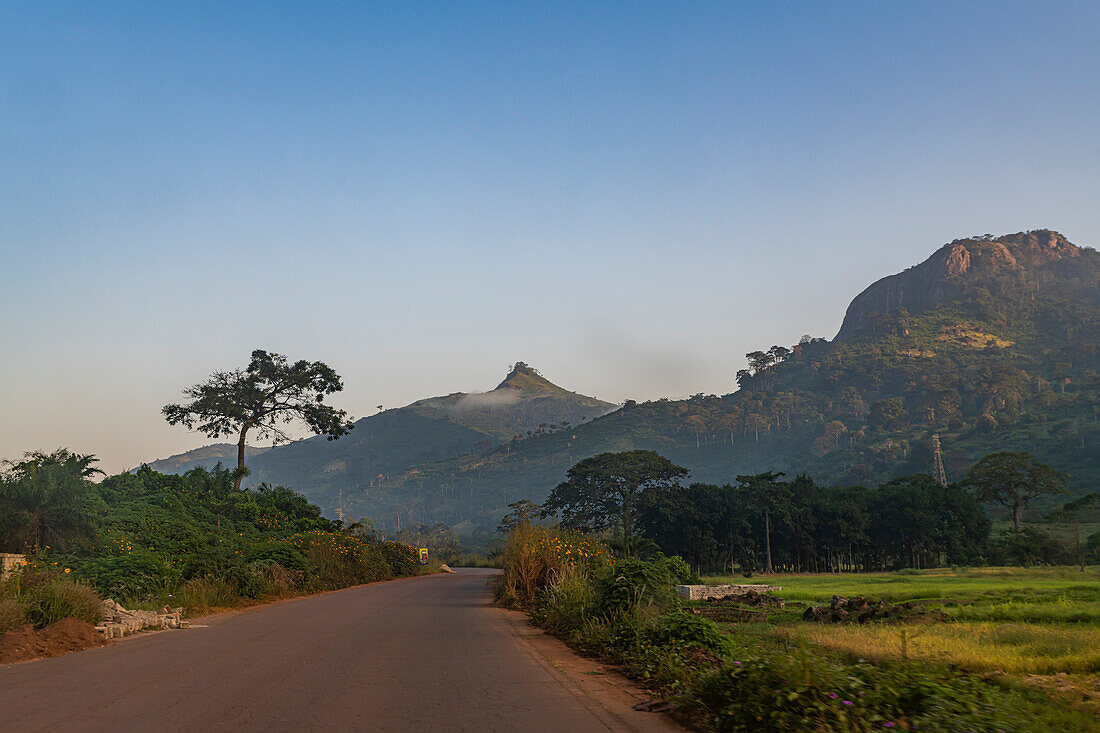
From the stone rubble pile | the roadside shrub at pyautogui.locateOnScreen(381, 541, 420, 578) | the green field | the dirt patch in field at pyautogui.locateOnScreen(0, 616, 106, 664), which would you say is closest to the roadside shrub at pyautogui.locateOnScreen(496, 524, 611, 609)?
the green field

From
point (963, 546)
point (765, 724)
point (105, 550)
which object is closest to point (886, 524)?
point (963, 546)

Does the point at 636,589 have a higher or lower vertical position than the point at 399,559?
higher

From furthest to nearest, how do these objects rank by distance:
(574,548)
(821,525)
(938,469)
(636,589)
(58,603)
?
(938,469), (821,525), (574,548), (58,603), (636,589)

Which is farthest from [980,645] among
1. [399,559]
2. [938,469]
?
[938,469]

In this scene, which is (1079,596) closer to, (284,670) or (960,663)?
(960,663)

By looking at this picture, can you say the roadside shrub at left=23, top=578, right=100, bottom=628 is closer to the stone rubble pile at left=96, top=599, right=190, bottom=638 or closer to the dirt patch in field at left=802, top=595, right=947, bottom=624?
the stone rubble pile at left=96, top=599, right=190, bottom=638

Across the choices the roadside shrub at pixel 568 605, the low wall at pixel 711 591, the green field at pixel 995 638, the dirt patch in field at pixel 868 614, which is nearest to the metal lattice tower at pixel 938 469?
the low wall at pixel 711 591

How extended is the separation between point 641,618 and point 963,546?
6175 centimetres

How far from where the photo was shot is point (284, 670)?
963cm

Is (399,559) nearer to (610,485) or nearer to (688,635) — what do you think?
(610,485)

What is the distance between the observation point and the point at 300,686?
335 inches

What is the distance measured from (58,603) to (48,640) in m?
1.64

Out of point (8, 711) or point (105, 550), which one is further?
point (105, 550)

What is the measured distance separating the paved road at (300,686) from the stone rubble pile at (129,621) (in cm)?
41
